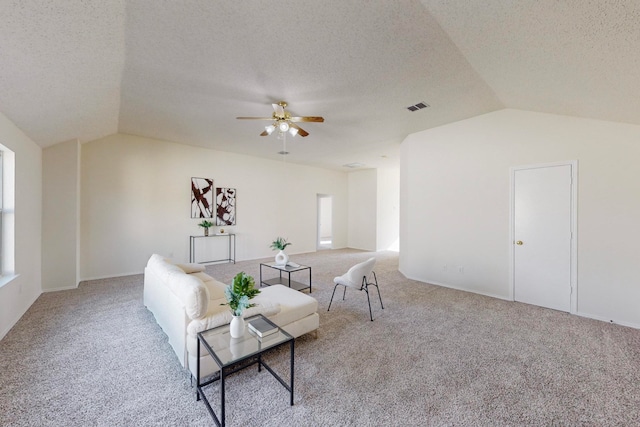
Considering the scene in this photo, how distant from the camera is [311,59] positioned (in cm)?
265

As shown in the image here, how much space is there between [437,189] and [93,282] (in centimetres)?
665

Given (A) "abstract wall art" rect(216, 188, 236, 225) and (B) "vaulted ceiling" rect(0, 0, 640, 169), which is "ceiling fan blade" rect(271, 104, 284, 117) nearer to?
(B) "vaulted ceiling" rect(0, 0, 640, 169)

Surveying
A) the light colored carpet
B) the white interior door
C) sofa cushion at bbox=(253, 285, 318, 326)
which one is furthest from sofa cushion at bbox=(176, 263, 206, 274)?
the white interior door

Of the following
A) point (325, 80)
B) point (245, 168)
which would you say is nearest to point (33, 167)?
point (245, 168)

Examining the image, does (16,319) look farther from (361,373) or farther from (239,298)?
(361,373)

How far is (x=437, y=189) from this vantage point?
4.84 metres

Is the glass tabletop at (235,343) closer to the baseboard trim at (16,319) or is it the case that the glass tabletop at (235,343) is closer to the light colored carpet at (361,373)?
the light colored carpet at (361,373)

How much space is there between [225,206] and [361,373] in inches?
216

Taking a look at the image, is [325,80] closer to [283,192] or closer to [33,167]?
[33,167]

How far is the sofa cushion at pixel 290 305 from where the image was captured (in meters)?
2.49

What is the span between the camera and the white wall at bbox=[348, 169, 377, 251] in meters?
8.91

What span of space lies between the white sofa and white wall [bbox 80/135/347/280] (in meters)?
2.62

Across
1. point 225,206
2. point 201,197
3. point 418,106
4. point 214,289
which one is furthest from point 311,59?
point 225,206

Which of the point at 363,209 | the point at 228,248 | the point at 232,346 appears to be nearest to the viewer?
the point at 232,346
